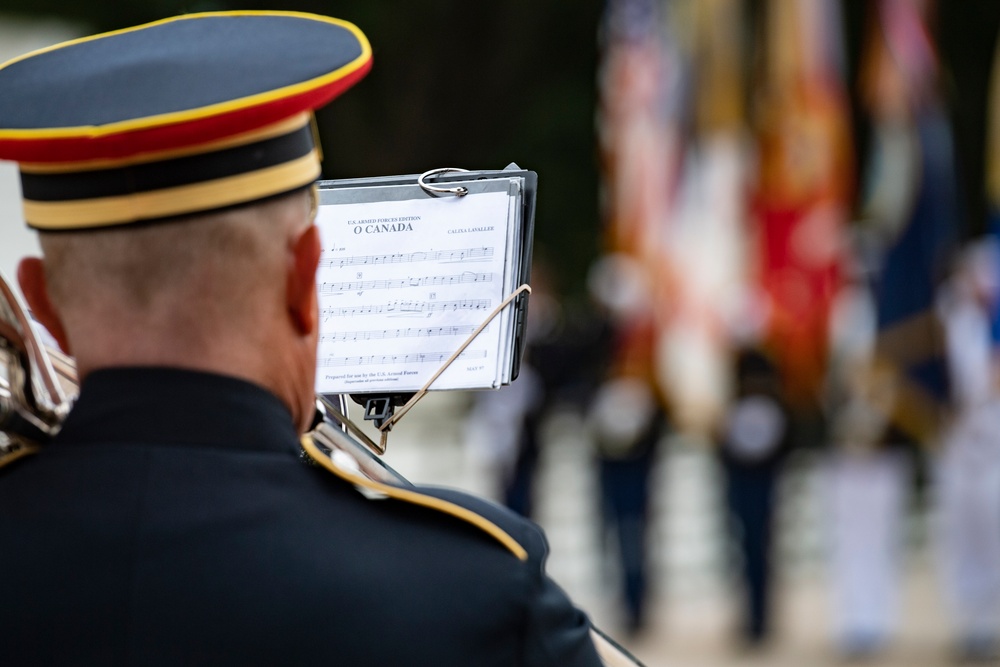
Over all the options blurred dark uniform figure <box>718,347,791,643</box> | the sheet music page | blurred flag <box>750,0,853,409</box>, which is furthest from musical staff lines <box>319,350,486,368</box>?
blurred flag <box>750,0,853,409</box>

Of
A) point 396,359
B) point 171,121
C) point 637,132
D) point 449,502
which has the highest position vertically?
point 171,121

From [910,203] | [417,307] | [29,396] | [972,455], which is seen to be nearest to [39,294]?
[29,396]

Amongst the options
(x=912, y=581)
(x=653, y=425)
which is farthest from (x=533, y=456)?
(x=912, y=581)

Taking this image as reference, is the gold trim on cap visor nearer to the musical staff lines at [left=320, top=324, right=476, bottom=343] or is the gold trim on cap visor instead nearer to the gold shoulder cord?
the gold shoulder cord

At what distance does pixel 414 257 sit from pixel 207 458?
1.70 ft

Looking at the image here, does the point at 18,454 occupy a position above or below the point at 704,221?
above

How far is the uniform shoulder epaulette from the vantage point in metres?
1.29

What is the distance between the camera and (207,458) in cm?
129

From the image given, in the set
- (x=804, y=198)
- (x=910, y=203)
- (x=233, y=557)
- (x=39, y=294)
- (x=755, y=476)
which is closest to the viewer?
(x=233, y=557)

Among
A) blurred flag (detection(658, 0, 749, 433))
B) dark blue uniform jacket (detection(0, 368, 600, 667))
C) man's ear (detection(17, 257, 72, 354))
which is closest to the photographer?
dark blue uniform jacket (detection(0, 368, 600, 667))

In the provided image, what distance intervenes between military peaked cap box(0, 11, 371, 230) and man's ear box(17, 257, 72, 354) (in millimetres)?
37

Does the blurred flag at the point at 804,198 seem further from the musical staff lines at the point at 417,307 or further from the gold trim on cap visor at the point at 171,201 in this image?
the gold trim on cap visor at the point at 171,201

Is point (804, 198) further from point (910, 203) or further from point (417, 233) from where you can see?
point (417, 233)

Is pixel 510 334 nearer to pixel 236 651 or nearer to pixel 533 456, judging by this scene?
pixel 236 651
